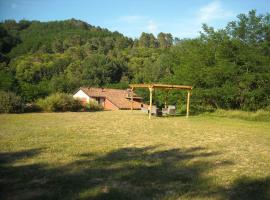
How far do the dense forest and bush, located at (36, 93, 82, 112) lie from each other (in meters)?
3.34

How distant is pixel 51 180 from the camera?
5.63 metres

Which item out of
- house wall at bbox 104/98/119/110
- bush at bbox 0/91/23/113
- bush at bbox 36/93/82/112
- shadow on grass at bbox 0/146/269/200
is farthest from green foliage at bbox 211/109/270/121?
house wall at bbox 104/98/119/110

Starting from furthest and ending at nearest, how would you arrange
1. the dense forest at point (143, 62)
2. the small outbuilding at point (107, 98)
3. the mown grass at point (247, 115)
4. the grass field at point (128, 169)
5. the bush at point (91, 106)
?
1. the small outbuilding at point (107, 98)
2. the bush at point (91, 106)
3. the dense forest at point (143, 62)
4. the mown grass at point (247, 115)
5. the grass field at point (128, 169)

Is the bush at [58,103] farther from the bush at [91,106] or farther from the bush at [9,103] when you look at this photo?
the bush at [91,106]

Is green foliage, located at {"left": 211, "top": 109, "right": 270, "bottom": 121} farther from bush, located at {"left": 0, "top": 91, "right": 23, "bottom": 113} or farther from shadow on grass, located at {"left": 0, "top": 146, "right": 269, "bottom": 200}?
shadow on grass, located at {"left": 0, "top": 146, "right": 269, "bottom": 200}

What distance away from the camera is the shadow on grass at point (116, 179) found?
504 cm

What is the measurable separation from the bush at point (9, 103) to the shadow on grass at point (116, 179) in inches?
652

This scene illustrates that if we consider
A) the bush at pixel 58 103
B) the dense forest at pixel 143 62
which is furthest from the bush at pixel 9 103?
the dense forest at pixel 143 62

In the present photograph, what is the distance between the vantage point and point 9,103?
76.7 ft

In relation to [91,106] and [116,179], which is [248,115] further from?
[116,179]

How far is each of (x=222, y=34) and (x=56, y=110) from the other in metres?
15.6

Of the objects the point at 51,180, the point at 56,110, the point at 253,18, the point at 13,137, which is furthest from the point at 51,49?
the point at 51,180

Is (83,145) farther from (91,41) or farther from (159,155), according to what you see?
(91,41)

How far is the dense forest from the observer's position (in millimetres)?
25906
